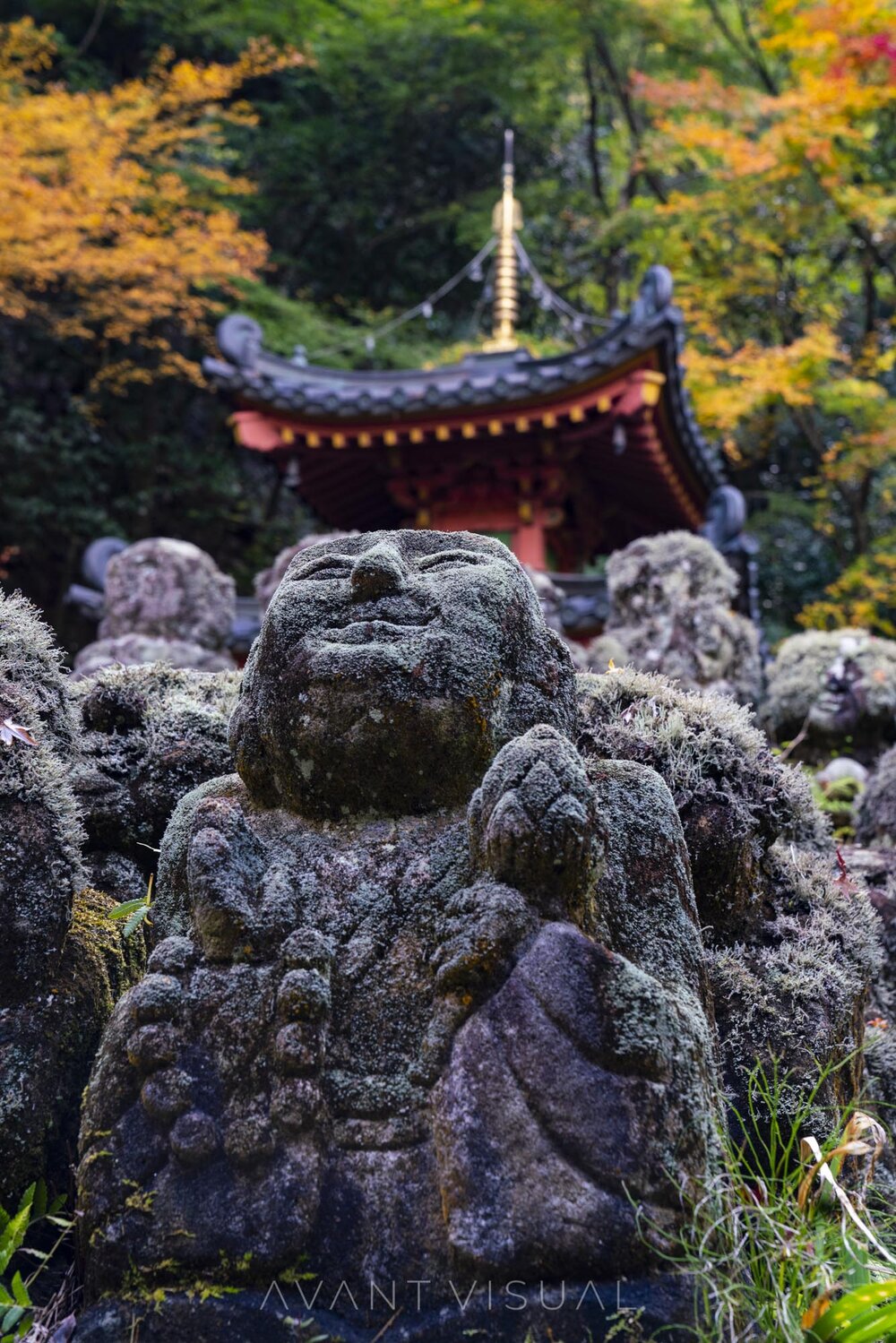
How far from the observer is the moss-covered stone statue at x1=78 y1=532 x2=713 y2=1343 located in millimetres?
1904

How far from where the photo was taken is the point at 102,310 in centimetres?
1364

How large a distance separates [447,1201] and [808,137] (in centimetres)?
1354

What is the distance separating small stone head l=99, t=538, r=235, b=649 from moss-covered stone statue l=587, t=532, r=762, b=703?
2.75 m

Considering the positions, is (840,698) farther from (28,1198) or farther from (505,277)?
(28,1198)

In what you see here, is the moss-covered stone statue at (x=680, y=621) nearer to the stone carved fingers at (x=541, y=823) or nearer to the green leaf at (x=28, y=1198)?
the stone carved fingers at (x=541, y=823)

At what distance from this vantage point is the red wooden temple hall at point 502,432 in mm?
9023

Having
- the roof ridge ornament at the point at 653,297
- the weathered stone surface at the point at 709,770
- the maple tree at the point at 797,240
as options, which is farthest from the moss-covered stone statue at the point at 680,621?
the maple tree at the point at 797,240

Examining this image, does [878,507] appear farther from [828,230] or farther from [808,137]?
[808,137]

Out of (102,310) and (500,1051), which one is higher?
(102,310)

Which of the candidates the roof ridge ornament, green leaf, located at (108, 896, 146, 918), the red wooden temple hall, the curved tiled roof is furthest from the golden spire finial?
green leaf, located at (108, 896, 146, 918)

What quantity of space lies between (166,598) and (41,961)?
579cm

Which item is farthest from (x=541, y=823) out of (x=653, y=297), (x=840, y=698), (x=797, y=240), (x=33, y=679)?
(x=797, y=240)

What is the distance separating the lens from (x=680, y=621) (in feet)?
23.0

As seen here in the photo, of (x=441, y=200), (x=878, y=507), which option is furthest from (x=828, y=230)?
(x=441, y=200)
